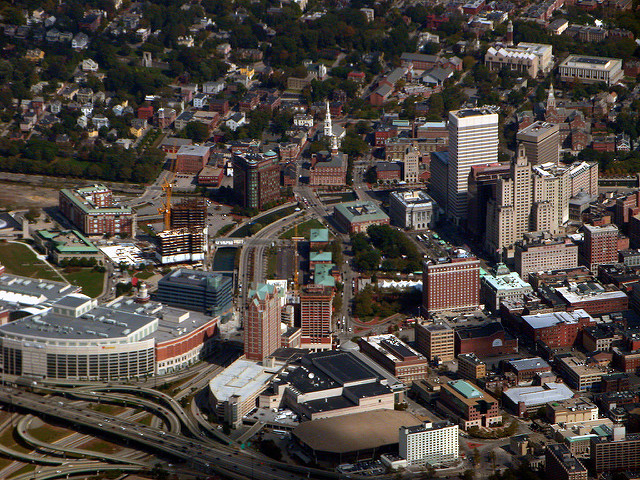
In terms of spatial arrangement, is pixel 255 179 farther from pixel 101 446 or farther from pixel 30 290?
pixel 101 446

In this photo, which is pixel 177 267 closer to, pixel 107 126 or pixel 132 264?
pixel 132 264

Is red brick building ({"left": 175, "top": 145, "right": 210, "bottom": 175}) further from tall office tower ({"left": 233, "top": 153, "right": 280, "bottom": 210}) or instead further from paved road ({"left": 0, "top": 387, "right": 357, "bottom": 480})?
paved road ({"left": 0, "top": 387, "right": 357, "bottom": 480})

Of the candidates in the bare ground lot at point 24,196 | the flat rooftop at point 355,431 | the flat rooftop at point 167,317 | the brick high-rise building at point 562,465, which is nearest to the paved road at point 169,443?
the flat rooftop at point 355,431

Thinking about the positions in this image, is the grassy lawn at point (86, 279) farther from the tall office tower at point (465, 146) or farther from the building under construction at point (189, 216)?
the tall office tower at point (465, 146)

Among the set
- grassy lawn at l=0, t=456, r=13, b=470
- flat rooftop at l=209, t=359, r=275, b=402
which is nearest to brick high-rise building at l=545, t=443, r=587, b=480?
flat rooftop at l=209, t=359, r=275, b=402

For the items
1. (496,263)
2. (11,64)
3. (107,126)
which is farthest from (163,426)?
(11,64)

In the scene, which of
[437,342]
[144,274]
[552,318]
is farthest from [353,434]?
[144,274]
